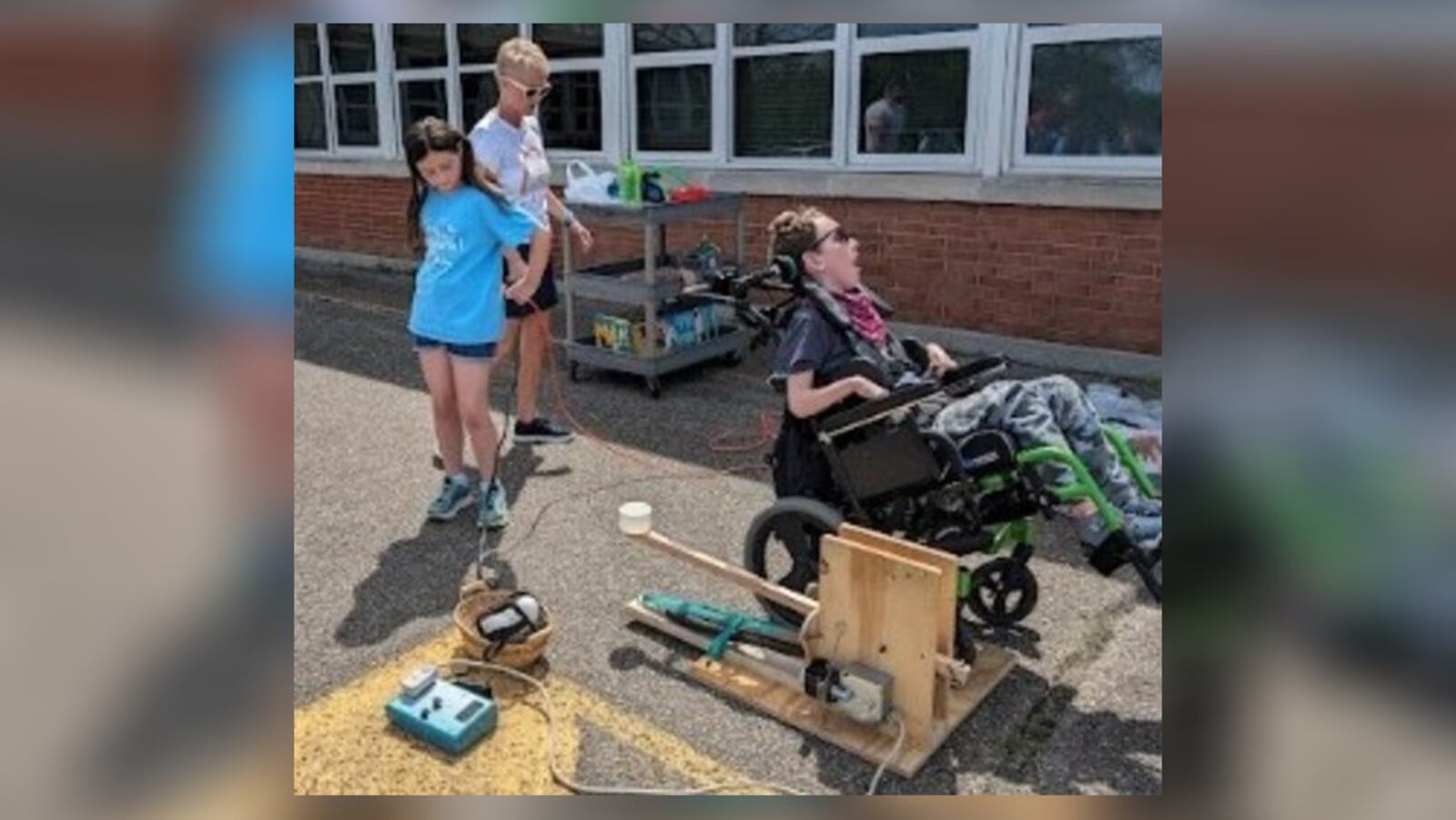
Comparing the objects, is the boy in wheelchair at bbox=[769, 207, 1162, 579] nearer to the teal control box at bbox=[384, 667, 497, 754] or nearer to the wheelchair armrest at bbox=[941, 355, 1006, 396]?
the wheelchair armrest at bbox=[941, 355, 1006, 396]

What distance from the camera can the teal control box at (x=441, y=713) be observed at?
2.67 meters

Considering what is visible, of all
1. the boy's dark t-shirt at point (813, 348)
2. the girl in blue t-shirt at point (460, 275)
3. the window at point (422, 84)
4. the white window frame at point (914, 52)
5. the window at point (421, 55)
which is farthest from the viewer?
the window at point (422, 84)

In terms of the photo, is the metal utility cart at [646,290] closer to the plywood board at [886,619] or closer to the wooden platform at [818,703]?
the wooden platform at [818,703]

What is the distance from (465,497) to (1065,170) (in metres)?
4.05

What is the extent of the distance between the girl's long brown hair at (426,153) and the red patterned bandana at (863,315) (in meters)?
1.34

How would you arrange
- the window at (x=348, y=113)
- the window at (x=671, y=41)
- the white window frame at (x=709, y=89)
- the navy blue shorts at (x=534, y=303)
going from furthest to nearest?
the window at (x=348, y=113)
the white window frame at (x=709, y=89)
the window at (x=671, y=41)
the navy blue shorts at (x=534, y=303)

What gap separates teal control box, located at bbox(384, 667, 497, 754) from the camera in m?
2.67

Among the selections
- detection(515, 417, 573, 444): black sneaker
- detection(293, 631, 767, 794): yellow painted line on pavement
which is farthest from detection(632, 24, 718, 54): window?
detection(293, 631, 767, 794): yellow painted line on pavement

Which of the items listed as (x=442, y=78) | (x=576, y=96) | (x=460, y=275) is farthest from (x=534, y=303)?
(x=442, y=78)

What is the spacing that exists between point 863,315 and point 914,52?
3876 mm

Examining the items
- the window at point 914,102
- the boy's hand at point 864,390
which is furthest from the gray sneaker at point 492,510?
the window at point 914,102
